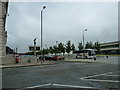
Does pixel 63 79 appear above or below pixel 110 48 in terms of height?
below

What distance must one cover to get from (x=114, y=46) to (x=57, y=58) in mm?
60210

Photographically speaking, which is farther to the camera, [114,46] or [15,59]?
[114,46]

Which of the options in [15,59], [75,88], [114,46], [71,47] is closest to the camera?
[75,88]

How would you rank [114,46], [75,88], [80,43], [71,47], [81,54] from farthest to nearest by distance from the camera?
1. [114,46]
2. [80,43]
3. [71,47]
4. [81,54]
5. [75,88]

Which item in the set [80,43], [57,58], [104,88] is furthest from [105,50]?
[104,88]

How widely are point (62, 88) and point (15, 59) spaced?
20439mm

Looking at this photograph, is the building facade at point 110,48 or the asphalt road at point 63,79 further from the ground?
the building facade at point 110,48

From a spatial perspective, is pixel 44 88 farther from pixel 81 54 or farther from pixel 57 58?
pixel 81 54

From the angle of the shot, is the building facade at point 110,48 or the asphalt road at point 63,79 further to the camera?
the building facade at point 110,48

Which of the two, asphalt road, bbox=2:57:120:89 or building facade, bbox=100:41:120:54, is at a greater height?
building facade, bbox=100:41:120:54

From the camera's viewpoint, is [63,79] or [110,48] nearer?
[63,79]

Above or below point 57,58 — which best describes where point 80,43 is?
above

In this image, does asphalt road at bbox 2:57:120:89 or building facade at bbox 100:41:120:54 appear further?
building facade at bbox 100:41:120:54

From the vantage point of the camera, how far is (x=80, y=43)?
8112cm
